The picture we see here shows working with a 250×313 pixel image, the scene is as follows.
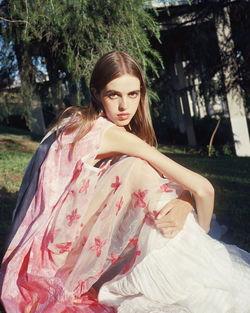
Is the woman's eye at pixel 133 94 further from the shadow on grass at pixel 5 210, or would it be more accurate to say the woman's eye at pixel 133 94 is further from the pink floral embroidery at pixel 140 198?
the shadow on grass at pixel 5 210

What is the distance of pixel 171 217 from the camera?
191 cm

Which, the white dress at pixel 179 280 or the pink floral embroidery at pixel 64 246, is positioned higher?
the pink floral embroidery at pixel 64 246

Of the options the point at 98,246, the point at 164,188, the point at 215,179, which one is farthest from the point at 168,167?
the point at 215,179

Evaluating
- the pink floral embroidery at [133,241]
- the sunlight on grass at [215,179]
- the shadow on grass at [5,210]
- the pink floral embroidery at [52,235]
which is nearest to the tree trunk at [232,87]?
the sunlight on grass at [215,179]

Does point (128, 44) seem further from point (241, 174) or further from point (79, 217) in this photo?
point (79, 217)

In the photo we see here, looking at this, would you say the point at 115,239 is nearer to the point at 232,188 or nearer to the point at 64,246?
the point at 64,246

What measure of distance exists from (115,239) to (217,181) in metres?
4.76

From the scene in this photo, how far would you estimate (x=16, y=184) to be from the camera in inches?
215

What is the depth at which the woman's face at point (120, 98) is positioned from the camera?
2.28m

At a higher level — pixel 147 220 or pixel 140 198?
pixel 140 198

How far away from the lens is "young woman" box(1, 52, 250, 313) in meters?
1.89

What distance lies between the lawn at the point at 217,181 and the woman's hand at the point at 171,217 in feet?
4.62

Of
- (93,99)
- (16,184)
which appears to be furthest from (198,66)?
(93,99)

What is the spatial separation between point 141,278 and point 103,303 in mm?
279
